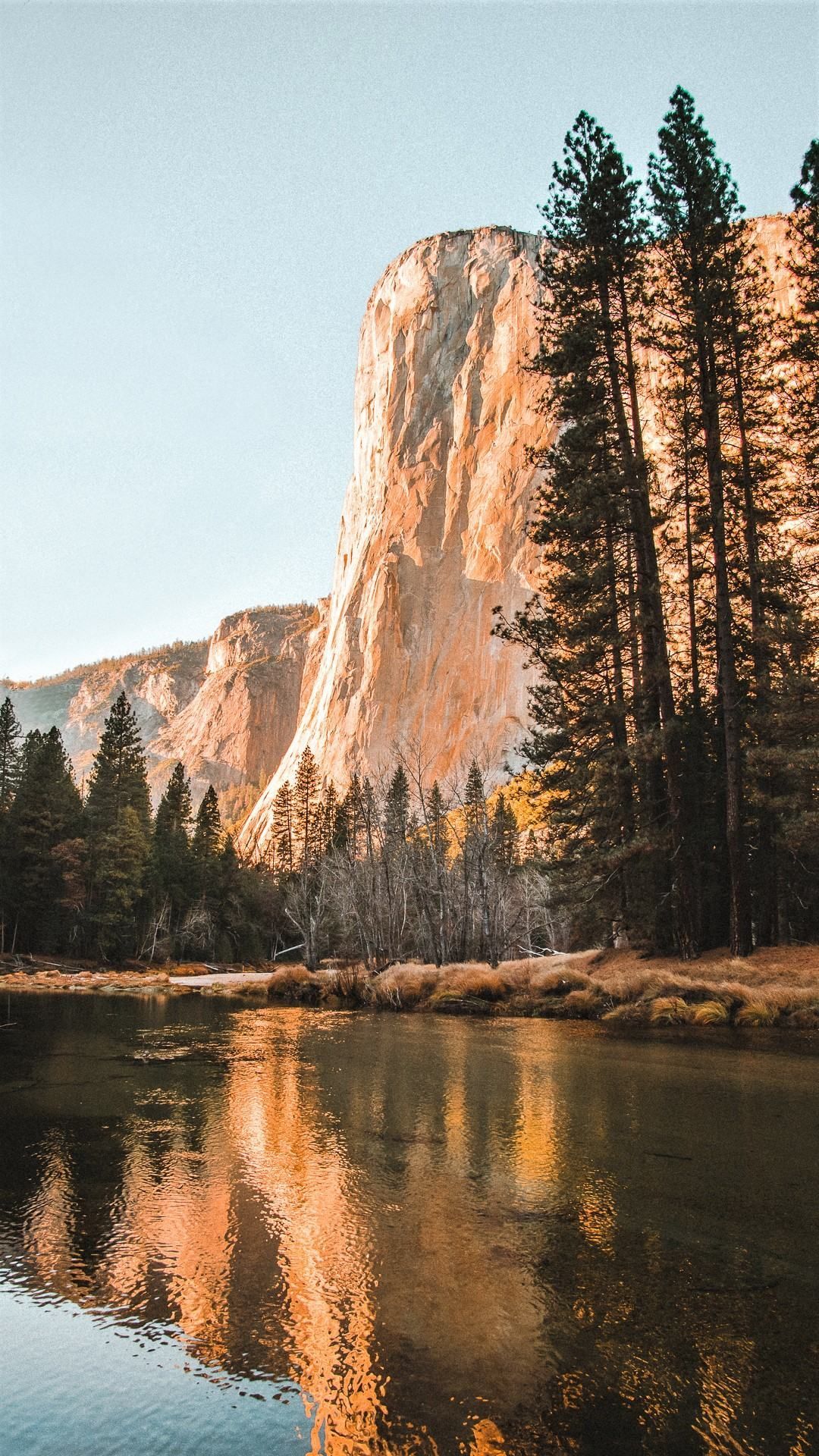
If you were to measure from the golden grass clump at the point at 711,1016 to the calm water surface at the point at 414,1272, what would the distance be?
5.57 meters

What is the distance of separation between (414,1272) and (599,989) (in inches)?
533

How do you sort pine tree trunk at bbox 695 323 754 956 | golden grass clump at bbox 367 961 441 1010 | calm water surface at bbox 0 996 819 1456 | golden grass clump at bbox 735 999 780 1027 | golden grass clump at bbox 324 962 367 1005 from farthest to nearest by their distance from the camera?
golden grass clump at bbox 324 962 367 1005 < golden grass clump at bbox 367 961 441 1010 < pine tree trunk at bbox 695 323 754 956 < golden grass clump at bbox 735 999 780 1027 < calm water surface at bbox 0 996 819 1456

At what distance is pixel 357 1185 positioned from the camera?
4.84 m

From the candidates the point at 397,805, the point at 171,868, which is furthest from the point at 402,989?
the point at 397,805

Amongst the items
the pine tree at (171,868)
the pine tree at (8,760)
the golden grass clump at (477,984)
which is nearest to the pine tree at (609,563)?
the golden grass clump at (477,984)

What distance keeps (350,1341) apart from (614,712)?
55.9 feet

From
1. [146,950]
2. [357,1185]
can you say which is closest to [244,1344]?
[357,1185]

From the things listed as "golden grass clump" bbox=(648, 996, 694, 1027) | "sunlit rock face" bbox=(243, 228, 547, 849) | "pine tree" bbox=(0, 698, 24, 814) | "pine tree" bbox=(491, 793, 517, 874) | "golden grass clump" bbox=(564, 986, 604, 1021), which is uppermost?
"sunlit rock face" bbox=(243, 228, 547, 849)

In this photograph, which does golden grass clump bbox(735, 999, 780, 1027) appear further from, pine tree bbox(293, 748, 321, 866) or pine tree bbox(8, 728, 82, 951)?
pine tree bbox(293, 748, 321, 866)

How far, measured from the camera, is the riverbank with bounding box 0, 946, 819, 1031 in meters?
13.3

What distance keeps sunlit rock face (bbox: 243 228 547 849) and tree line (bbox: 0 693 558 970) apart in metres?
28.4

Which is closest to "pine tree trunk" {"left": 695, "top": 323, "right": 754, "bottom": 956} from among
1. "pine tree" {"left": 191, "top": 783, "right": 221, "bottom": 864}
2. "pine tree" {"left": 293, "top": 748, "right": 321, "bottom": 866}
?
"pine tree" {"left": 191, "top": 783, "right": 221, "bottom": 864}

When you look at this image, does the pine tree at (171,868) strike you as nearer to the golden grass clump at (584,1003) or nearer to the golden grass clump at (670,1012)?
the golden grass clump at (584,1003)

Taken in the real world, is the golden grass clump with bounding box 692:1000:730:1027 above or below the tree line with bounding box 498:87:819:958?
below
